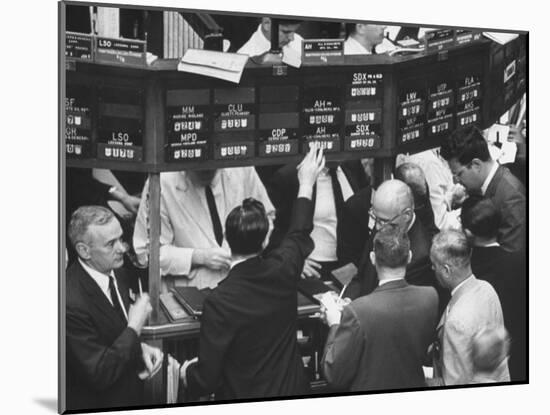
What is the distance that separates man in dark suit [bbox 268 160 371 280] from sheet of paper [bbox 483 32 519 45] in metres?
1.16

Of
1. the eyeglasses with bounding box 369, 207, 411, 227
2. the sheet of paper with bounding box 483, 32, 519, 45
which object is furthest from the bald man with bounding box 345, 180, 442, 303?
the sheet of paper with bounding box 483, 32, 519, 45

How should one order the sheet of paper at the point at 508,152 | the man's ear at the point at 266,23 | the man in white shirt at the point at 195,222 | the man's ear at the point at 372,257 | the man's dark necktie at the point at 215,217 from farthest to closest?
the sheet of paper at the point at 508,152, the man's ear at the point at 372,257, the man's ear at the point at 266,23, the man's dark necktie at the point at 215,217, the man in white shirt at the point at 195,222

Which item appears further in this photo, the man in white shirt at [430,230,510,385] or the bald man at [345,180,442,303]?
the man in white shirt at [430,230,510,385]

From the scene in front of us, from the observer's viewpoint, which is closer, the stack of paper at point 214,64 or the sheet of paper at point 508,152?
the stack of paper at point 214,64

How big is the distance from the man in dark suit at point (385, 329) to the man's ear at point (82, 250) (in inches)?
51.9

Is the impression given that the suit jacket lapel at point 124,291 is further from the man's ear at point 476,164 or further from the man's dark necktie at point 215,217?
the man's ear at point 476,164

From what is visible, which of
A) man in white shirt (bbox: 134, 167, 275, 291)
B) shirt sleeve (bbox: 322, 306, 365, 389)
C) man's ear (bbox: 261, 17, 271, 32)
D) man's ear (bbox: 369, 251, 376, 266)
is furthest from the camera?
man's ear (bbox: 369, 251, 376, 266)

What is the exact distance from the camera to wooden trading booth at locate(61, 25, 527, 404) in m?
6.21

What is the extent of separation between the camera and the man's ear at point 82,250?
618 cm

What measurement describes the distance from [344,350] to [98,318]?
1.36 meters

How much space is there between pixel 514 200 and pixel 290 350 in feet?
5.49

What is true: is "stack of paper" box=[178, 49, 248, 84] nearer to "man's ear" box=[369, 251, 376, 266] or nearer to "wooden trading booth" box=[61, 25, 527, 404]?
"wooden trading booth" box=[61, 25, 527, 404]

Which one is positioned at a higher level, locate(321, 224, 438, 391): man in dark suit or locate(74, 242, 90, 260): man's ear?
locate(74, 242, 90, 260): man's ear

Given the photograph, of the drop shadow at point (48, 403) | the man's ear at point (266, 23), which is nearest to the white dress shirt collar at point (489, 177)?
the man's ear at point (266, 23)
